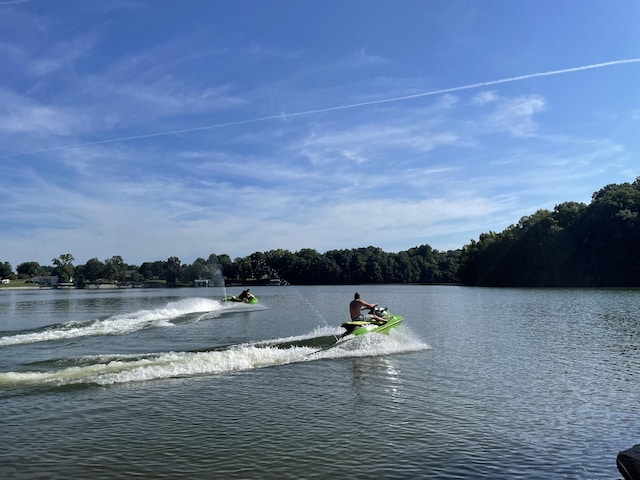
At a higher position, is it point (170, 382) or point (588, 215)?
point (588, 215)

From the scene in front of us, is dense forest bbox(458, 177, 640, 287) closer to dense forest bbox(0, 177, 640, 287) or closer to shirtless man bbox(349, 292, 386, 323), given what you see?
dense forest bbox(0, 177, 640, 287)

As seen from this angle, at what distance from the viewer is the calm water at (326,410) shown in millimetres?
8969

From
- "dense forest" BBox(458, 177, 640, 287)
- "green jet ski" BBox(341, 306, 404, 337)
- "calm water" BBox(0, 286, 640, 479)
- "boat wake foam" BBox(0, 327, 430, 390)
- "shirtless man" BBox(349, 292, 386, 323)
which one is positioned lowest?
"calm water" BBox(0, 286, 640, 479)

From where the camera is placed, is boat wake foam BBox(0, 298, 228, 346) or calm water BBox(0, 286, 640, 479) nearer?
calm water BBox(0, 286, 640, 479)

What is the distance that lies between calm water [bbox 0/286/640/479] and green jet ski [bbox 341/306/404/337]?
1.43ft

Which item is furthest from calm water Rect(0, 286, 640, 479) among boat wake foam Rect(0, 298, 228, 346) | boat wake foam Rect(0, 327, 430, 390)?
boat wake foam Rect(0, 298, 228, 346)

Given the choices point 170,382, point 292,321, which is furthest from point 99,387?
point 292,321

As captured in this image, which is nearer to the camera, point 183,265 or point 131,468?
point 131,468

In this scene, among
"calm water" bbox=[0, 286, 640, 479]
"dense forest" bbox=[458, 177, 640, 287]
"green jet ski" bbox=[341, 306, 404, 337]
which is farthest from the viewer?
"dense forest" bbox=[458, 177, 640, 287]

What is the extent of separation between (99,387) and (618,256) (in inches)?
3951

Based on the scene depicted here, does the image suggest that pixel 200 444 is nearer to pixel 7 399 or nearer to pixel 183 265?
pixel 7 399

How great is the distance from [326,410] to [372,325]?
10543 millimetres

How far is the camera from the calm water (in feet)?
29.4

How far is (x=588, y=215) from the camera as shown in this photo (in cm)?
10181
